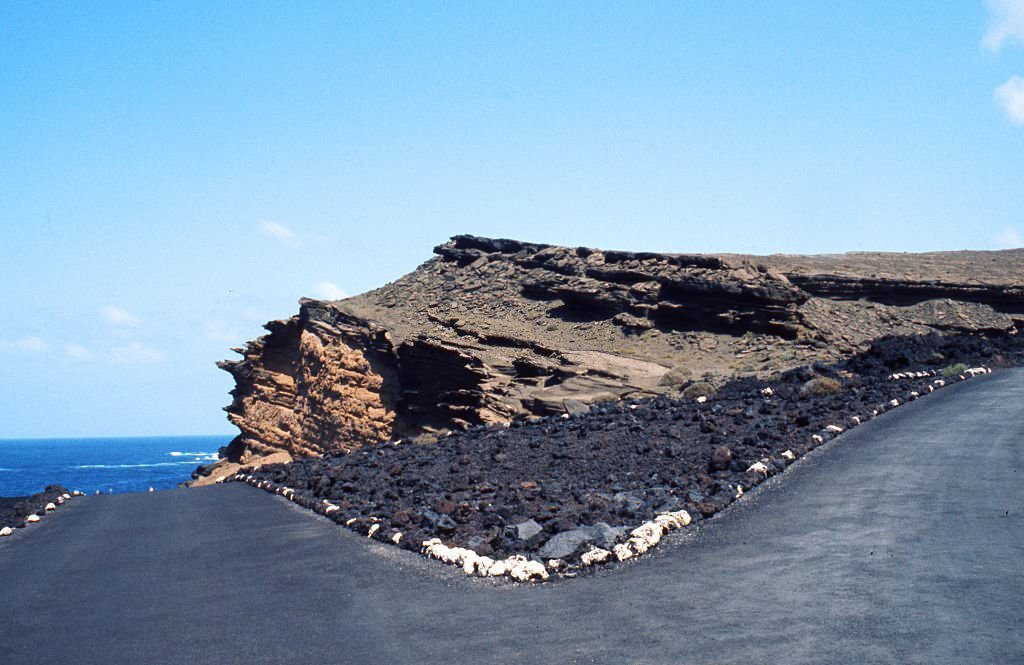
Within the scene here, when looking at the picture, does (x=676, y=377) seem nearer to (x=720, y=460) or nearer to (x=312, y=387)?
(x=720, y=460)

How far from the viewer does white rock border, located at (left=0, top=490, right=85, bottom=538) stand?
666 inches

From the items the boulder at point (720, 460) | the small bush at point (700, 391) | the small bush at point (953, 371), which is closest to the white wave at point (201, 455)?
the small bush at point (700, 391)

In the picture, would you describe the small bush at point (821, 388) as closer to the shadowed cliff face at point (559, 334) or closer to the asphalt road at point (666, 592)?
the asphalt road at point (666, 592)

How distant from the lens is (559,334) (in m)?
37.2

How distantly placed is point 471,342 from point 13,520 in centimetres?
1711

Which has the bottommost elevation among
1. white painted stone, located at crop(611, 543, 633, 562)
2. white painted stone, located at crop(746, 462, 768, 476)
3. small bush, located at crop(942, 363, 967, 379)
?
small bush, located at crop(942, 363, 967, 379)

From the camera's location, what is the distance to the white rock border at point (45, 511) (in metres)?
16.9

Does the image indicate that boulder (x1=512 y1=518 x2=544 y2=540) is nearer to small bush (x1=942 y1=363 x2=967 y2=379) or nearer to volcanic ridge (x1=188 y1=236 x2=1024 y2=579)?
volcanic ridge (x1=188 y1=236 x2=1024 y2=579)

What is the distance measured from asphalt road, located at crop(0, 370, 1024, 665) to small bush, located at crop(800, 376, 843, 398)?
5.29 metres

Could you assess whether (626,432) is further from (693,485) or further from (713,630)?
(713,630)

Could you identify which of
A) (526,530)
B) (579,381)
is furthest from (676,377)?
(526,530)

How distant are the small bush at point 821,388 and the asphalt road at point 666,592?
529cm

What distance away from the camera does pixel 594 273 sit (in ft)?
130

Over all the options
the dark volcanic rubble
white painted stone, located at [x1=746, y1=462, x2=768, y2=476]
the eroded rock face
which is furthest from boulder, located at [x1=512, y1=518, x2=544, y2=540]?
the eroded rock face
